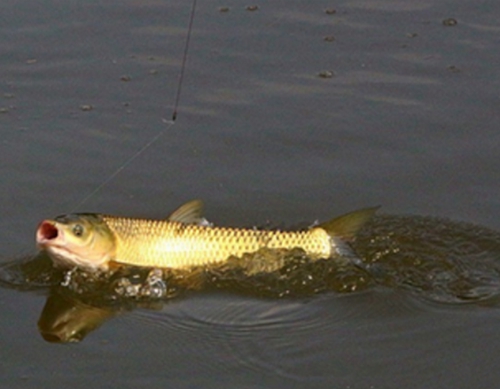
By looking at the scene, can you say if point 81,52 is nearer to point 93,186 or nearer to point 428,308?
point 93,186

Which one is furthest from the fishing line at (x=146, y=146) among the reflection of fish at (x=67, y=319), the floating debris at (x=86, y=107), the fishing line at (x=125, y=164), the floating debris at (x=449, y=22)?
the floating debris at (x=449, y=22)

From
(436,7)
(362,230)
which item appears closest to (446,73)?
(436,7)

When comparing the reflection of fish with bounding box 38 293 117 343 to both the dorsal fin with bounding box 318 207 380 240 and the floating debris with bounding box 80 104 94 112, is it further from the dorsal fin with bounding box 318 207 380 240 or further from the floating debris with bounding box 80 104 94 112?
the floating debris with bounding box 80 104 94 112

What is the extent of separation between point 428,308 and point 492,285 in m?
0.34

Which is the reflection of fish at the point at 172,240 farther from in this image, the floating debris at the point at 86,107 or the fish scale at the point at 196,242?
the floating debris at the point at 86,107

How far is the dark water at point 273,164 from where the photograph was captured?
5.00 metres

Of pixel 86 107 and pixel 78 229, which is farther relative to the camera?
pixel 86 107

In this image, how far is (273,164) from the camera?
22.5 feet

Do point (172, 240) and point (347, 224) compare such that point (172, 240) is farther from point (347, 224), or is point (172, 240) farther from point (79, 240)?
point (347, 224)

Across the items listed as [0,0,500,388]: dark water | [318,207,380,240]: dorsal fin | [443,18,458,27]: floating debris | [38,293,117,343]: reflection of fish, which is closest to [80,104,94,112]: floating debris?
[0,0,500,388]: dark water

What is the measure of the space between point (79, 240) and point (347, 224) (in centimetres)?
114

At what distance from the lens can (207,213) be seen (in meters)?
6.34

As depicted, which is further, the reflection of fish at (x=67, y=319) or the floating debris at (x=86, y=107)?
the floating debris at (x=86, y=107)

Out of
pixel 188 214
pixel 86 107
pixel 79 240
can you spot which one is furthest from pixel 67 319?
pixel 86 107
